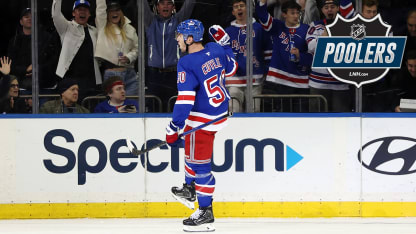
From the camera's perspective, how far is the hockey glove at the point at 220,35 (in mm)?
7527

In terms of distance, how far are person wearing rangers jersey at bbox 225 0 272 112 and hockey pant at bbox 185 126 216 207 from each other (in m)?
0.98

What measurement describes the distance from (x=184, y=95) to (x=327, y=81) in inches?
66.1

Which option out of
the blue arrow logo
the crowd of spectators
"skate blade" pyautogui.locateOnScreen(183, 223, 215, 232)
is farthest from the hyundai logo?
"skate blade" pyautogui.locateOnScreen(183, 223, 215, 232)

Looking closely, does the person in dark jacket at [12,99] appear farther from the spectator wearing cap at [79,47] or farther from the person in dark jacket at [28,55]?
the spectator wearing cap at [79,47]

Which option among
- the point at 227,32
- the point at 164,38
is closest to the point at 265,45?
the point at 227,32

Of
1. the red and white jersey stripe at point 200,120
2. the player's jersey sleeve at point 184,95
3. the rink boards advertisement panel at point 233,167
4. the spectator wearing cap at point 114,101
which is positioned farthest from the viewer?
the spectator wearing cap at point 114,101

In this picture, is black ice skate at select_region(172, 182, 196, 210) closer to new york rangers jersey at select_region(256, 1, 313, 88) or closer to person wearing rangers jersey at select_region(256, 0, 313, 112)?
person wearing rangers jersey at select_region(256, 0, 313, 112)

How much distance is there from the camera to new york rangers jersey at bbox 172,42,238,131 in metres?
7.00

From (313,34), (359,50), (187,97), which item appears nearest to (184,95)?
(187,97)

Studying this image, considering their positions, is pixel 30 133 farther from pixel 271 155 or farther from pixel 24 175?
pixel 271 155

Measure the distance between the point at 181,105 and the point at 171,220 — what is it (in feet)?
4.44

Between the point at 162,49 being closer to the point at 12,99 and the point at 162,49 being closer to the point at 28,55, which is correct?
the point at 28,55

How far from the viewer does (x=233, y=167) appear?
26.5 ft

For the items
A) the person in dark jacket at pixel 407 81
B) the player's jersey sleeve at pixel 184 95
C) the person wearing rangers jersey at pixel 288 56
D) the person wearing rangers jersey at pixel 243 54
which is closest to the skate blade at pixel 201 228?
the player's jersey sleeve at pixel 184 95
